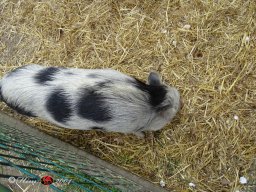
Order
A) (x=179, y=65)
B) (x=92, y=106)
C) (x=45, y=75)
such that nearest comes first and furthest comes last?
(x=92, y=106)
(x=45, y=75)
(x=179, y=65)

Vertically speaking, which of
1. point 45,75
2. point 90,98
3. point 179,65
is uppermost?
point 45,75

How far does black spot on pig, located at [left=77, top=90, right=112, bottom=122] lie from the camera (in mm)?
2926

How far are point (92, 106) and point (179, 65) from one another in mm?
1198

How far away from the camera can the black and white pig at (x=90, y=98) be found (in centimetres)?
296

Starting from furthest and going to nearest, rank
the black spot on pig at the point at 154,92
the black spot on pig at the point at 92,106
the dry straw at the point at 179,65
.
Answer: the dry straw at the point at 179,65 < the black spot on pig at the point at 154,92 < the black spot on pig at the point at 92,106

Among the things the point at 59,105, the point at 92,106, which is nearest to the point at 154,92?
the point at 92,106

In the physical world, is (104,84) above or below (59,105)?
above

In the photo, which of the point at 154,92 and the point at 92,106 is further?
the point at 154,92

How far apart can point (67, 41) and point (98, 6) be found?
564mm

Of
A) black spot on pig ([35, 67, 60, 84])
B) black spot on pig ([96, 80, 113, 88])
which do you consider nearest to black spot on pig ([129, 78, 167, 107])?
black spot on pig ([96, 80, 113, 88])

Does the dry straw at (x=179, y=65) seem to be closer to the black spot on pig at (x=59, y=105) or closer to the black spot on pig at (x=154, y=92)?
the black spot on pig at (x=154, y=92)

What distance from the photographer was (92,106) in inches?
115

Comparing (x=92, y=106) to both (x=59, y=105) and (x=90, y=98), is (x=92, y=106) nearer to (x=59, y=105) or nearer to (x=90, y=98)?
(x=90, y=98)

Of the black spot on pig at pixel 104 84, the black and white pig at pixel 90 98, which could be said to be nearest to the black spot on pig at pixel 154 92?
the black and white pig at pixel 90 98
